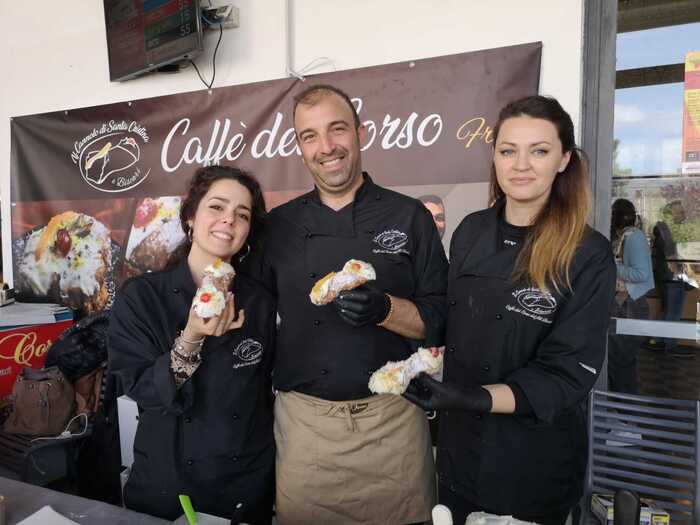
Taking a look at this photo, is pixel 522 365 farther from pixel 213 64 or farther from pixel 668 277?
pixel 213 64

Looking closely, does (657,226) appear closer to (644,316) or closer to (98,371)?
(644,316)

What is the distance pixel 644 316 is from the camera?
2.27m

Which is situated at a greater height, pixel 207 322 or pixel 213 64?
pixel 213 64

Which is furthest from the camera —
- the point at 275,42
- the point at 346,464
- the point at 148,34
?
the point at 148,34

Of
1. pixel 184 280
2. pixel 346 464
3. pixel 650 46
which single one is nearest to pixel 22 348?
pixel 184 280

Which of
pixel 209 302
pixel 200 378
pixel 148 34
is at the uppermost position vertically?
pixel 148 34

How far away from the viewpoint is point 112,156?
318 centimetres

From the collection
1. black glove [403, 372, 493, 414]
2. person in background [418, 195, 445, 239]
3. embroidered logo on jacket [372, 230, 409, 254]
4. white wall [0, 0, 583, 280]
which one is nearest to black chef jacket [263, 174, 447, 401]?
embroidered logo on jacket [372, 230, 409, 254]

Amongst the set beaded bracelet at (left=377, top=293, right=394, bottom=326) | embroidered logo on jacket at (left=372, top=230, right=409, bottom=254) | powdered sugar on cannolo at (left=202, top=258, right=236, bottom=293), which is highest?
embroidered logo on jacket at (left=372, top=230, right=409, bottom=254)

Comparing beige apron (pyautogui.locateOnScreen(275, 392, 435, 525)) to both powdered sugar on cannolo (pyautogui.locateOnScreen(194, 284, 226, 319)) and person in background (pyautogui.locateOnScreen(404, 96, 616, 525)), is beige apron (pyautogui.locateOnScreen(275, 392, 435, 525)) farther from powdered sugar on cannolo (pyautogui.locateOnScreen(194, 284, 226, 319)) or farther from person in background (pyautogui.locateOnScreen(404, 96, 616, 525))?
powdered sugar on cannolo (pyautogui.locateOnScreen(194, 284, 226, 319))

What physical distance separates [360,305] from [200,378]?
0.49 metres

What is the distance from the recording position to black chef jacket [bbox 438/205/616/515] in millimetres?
1255

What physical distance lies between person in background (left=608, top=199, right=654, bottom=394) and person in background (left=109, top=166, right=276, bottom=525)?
1621mm

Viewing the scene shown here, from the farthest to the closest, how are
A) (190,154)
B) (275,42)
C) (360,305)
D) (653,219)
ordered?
(190,154) → (275,42) → (653,219) → (360,305)
